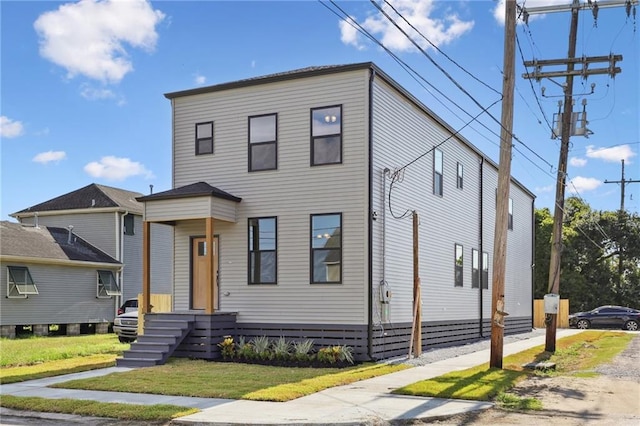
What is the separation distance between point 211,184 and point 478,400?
A: 10.1 meters

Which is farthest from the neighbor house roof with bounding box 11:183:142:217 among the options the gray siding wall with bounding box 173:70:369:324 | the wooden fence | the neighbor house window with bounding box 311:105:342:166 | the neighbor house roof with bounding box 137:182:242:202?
the wooden fence

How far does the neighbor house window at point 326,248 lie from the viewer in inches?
649

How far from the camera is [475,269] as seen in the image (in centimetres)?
2527

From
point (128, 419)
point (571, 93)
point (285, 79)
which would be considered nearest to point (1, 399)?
point (128, 419)

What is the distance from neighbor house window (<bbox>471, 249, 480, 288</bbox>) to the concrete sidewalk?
1234 cm

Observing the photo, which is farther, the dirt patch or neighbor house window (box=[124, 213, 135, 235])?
neighbor house window (box=[124, 213, 135, 235])

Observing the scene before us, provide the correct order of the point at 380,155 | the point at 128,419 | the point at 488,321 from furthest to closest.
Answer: the point at 488,321 < the point at 380,155 < the point at 128,419

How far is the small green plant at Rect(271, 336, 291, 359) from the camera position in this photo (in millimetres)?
16047

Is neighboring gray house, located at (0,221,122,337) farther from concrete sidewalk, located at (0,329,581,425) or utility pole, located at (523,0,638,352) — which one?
utility pole, located at (523,0,638,352)

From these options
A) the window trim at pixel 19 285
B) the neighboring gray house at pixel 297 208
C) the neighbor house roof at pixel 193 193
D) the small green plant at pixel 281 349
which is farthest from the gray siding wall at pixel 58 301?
the small green plant at pixel 281 349

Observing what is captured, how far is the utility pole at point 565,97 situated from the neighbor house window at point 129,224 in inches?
791

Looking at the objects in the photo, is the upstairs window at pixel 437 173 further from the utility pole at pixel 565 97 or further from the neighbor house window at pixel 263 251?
the neighbor house window at pixel 263 251

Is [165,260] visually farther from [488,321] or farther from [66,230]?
[488,321]

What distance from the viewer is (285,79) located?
1733 cm
